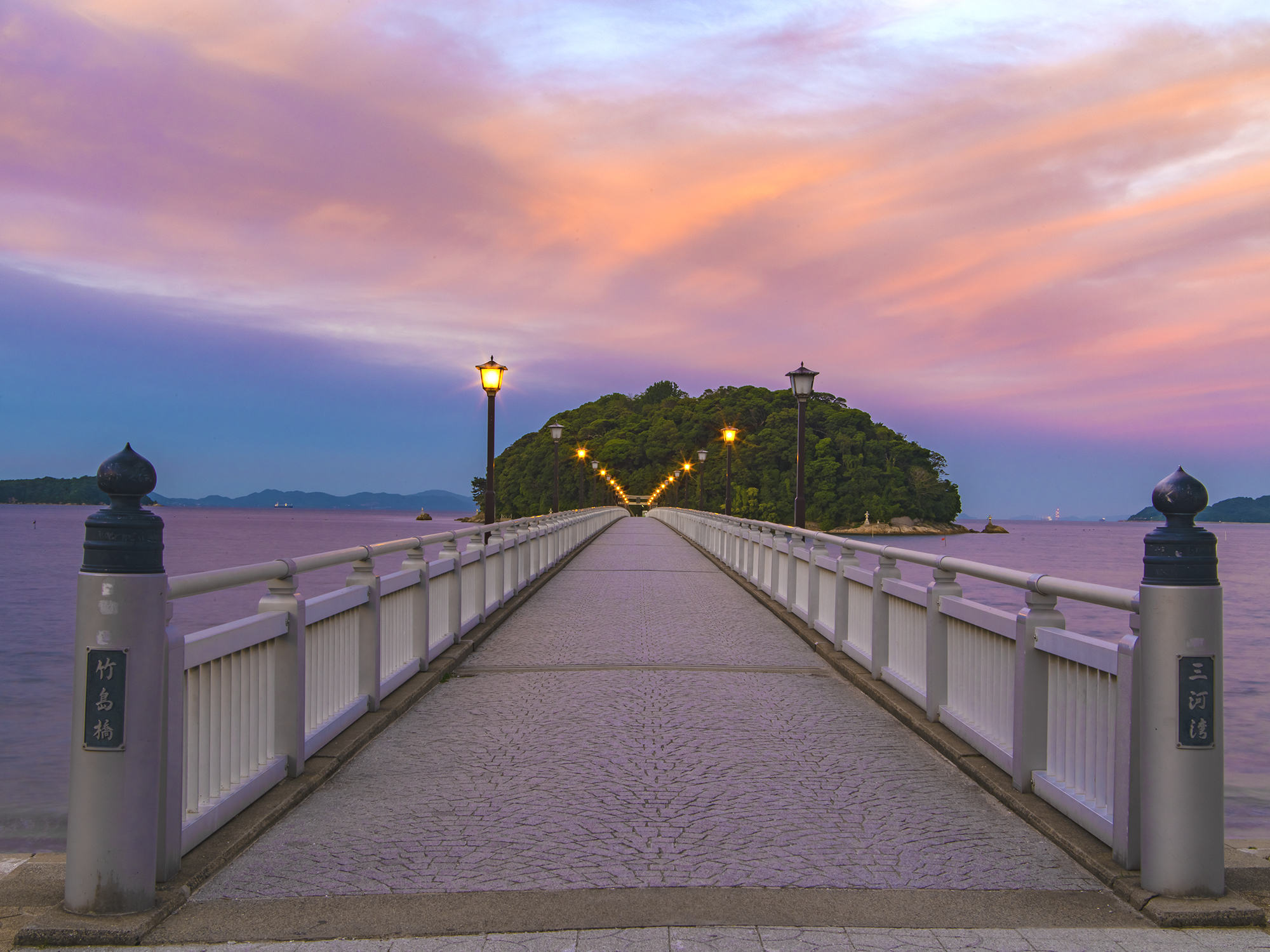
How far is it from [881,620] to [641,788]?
3.52 metres

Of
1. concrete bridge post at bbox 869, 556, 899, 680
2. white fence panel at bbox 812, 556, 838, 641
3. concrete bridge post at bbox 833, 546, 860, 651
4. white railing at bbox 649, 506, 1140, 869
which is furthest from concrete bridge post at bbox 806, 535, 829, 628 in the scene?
concrete bridge post at bbox 869, 556, 899, 680

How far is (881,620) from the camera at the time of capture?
320 inches

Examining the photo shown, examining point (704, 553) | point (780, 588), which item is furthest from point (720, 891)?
point (704, 553)

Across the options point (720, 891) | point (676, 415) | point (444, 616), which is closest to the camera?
point (720, 891)

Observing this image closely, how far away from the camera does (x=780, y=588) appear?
1405cm

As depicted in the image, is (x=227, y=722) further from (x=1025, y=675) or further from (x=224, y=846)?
(x=1025, y=675)

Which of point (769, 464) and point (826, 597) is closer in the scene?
point (826, 597)

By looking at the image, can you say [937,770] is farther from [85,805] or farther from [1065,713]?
[85,805]

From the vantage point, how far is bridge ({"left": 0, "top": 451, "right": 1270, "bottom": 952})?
3.53 metres

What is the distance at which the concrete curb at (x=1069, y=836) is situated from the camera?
3.59 metres

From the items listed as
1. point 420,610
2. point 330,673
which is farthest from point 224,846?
point 420,610

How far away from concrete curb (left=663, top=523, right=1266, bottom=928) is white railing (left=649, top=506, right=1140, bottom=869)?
5cm

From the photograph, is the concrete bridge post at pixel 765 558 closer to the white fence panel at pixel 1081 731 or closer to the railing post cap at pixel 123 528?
the white fence panel at pixel 1081 731

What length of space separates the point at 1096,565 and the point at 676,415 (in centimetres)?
9563
